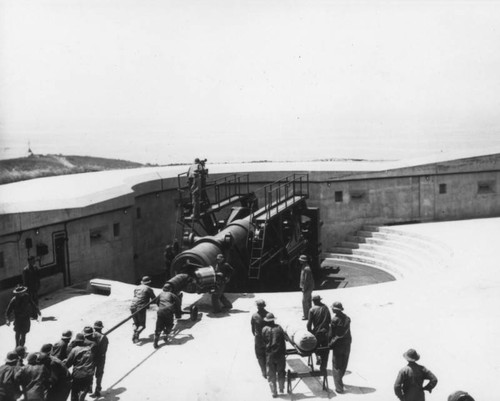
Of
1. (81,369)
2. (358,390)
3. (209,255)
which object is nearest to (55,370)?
(81,369)

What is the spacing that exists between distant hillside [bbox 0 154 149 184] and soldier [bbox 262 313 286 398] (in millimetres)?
17823

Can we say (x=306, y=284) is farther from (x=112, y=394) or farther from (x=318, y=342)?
(x=112, y=394)

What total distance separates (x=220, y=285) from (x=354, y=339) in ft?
9.71

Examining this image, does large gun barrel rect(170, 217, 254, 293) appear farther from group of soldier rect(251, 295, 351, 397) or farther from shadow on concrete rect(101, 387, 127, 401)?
group of soldier rect(251, 295, 351, 397)

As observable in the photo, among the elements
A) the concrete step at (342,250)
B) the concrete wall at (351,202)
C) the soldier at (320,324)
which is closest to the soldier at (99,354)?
the soldier at (320,324)

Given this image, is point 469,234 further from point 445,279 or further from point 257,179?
point 257,179

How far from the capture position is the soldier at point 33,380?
21.3 ft

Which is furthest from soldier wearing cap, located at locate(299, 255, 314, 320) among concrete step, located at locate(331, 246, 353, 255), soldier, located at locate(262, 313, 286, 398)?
concrete step, located at locate(331, 246, 353, 255)

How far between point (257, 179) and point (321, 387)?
14935 mm

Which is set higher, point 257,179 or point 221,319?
point 257,179

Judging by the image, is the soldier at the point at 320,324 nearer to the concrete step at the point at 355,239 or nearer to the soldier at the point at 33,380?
the soldier at the point at 33,380

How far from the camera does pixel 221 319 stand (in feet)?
36.0

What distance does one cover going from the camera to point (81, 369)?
7.18 metres

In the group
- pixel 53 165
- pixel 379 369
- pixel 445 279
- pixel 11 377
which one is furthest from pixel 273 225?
pixel 53 165
